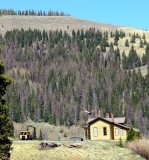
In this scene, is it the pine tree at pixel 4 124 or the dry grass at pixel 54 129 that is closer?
the pine tree at pixel 4 124

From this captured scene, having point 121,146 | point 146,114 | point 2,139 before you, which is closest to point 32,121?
point 146,114

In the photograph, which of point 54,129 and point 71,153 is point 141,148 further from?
point 54,129

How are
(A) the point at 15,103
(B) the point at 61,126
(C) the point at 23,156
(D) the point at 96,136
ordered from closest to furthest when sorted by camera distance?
(C) the point at 23,156 → (D) the point at 96,136 → (B) the point at 61,126 → (A) the point at 15,103

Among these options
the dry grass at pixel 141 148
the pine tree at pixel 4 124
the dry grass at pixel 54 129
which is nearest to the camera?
the pine tree at pixel 4 124

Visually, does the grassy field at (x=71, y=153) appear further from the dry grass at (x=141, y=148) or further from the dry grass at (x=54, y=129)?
the dry grass at (x=54, y=129)

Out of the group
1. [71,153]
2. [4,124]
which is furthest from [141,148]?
[4,124]

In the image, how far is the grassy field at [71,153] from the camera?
2158 inches

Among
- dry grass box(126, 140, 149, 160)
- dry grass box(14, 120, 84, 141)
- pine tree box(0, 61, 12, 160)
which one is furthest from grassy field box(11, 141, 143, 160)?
dry grass box(14, 120, 84, 141)

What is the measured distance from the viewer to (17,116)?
7185 inches

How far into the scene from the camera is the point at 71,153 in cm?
5603

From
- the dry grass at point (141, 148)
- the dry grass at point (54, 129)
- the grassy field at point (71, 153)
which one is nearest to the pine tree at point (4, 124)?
the grassy field at point (71, 153)

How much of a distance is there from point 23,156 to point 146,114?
448 feet

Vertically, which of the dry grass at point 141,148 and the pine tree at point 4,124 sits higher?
the pine tree at point 4,124

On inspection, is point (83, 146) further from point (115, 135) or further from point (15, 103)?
point (15, 103)
